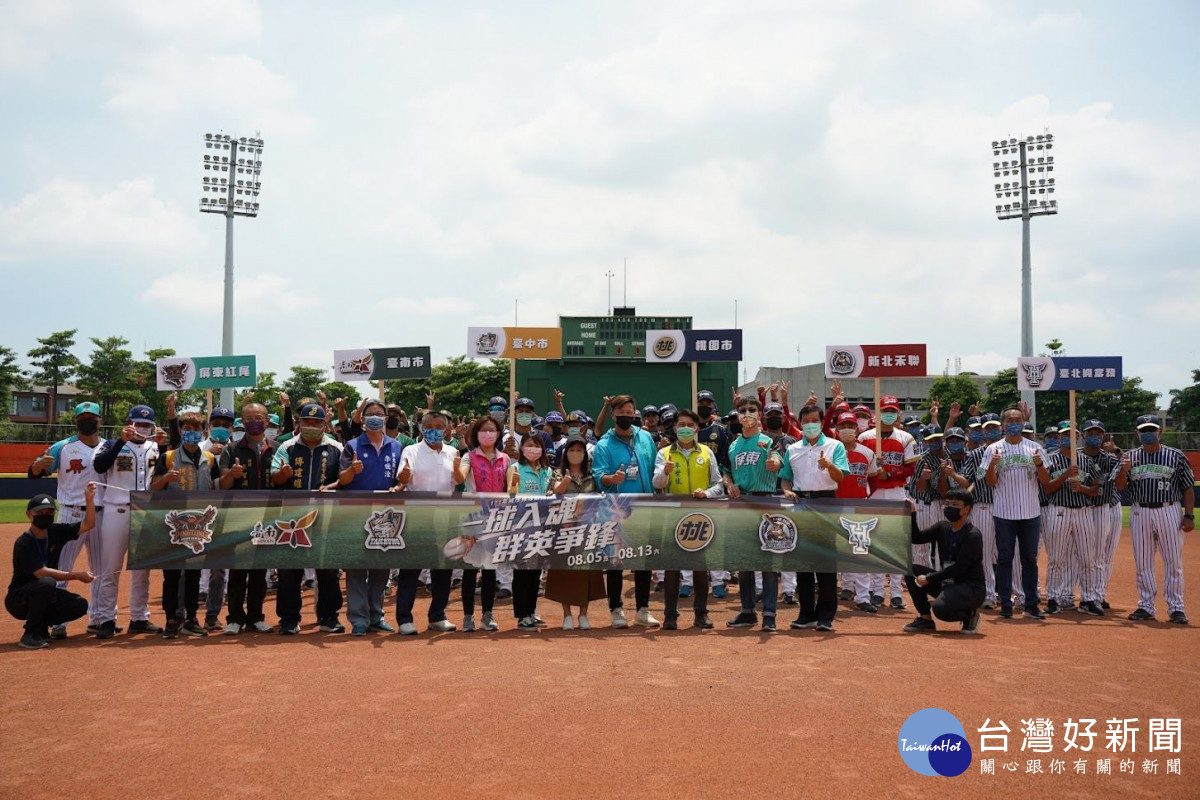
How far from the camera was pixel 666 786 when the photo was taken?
4.78 m

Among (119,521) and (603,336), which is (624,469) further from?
(603,336)

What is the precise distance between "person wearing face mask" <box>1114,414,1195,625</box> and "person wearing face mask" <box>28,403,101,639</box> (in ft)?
39.6

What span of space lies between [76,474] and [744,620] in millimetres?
7462

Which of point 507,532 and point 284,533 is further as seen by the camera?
point 507,532

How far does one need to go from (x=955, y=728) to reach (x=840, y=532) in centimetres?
400

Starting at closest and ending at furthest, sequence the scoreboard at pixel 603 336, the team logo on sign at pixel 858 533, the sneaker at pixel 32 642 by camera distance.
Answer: the sneaker at pixel 32 642
the team logo on sign at pixel 858 533
the scoreboard at pixel 603 336

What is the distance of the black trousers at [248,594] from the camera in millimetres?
9211

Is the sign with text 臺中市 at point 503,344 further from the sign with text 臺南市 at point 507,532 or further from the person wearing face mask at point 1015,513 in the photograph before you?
the person wearing face mask at point 1015,513

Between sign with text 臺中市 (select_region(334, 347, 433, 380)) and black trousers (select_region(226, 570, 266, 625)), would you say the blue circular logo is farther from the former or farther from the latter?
sign with text 臺中市 (select_region(334, 347, 433, 380))

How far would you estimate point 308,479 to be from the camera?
9.56 metres

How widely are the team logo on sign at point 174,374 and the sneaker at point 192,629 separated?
10913mm

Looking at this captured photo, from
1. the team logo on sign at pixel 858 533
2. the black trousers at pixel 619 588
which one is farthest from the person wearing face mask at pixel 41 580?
the team logo on sign at pixel 858 533

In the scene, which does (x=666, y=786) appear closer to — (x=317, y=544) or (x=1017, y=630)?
(x=317, y=544)

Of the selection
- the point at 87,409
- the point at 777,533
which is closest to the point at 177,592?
the point at 87,409
